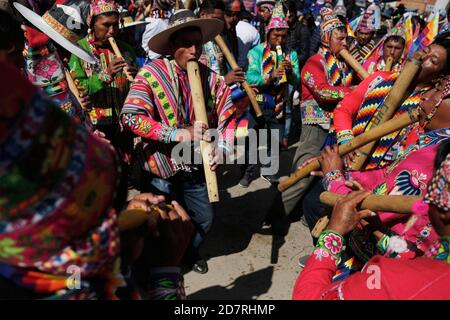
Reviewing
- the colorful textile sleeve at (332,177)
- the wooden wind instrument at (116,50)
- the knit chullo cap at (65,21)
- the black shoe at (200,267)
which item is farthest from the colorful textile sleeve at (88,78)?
the colorful textile sleeve at (332,177)

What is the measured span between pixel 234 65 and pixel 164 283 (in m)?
3.36

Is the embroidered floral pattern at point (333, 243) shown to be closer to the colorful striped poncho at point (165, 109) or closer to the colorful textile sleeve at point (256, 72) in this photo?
the colorful striped poncho at point (165, 109)

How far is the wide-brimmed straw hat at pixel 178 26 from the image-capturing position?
113 inches

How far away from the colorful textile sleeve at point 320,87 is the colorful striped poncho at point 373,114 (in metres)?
0.82

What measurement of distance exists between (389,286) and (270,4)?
26.4 feet

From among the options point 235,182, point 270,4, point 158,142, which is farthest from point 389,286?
point 270,4

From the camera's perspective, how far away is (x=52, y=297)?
1.10 metres

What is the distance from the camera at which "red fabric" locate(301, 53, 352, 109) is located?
13.4ft

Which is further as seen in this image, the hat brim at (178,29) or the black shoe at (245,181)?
the black shoe at (245,181)

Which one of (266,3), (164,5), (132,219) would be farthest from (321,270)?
(266,3)

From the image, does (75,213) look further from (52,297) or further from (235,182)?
(235,182)

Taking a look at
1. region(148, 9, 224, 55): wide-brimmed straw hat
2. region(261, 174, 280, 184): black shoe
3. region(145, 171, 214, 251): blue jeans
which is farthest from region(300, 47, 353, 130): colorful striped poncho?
region(145, 171, 214, 251): blue jeans

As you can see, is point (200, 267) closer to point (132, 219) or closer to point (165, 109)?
point (165, 109)

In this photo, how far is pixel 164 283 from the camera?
1.50m
